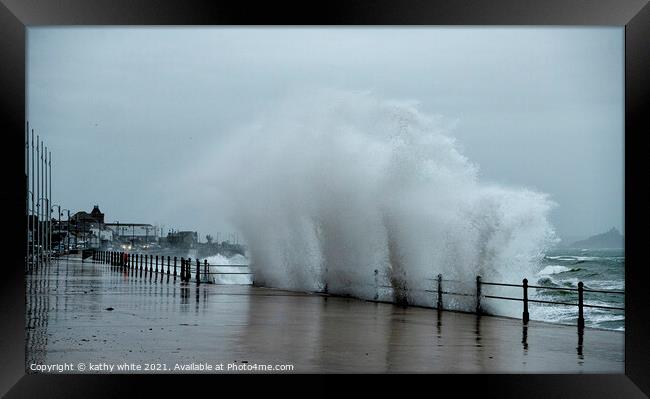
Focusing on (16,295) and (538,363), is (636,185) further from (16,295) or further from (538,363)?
(16,295)

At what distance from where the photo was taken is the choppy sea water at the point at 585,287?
101 ft

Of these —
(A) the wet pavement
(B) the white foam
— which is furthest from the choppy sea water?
(A) the wet pavement

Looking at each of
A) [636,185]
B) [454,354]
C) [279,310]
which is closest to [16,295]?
[454,354]

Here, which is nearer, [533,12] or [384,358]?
[533,12]

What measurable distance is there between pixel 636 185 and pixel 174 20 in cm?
416

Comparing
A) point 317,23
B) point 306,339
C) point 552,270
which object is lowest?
point 552,270

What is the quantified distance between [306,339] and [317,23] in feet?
14.5

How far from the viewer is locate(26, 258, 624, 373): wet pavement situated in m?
8.53

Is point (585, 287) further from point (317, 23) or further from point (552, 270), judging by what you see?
point (317, 23)

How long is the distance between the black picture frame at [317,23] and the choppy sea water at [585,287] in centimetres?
1716

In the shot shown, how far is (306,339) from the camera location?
10.4 meters

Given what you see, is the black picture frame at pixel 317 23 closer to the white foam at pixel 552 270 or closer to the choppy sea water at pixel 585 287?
the choppy sea water at pixel 585 287

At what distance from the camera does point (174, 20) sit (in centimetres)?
736

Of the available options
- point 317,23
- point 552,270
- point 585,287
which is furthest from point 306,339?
point 552,270
